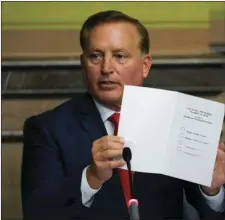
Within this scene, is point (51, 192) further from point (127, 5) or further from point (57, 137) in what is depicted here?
point (127, 5)

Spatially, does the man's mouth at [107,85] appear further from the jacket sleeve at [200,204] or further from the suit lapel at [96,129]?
the jacket sleeve at [200,204]

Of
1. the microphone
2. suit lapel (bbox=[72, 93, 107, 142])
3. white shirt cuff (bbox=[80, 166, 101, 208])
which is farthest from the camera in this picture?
suit lapel (bbox=[72, 93, 107, 142])

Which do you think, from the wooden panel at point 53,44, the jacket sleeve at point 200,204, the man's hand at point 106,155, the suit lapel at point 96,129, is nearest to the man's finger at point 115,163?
the man's hand at point 106,155

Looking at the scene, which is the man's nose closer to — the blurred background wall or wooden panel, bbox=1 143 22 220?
the blurred background wall

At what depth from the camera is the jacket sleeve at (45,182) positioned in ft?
2.95

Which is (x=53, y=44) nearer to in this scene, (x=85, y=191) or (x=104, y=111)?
(x=104, y=111)

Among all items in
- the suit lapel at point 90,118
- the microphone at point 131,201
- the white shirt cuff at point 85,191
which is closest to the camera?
the microphone at point 131,201

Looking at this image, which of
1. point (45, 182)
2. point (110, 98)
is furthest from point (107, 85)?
point (45, 182)

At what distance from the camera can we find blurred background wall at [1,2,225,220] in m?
1.07

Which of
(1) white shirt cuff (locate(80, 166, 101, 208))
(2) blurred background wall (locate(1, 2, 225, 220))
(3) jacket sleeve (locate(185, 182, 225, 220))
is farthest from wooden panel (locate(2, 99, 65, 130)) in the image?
(3) jacket sleeve (locate(185, 182, 225, 220))

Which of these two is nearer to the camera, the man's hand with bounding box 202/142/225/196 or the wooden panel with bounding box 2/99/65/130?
the man's hand with bounding box 202/142/225/196

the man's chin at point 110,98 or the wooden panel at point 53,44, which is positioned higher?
the wooden panel at point 53,44

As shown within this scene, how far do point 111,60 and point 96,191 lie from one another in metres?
0.27

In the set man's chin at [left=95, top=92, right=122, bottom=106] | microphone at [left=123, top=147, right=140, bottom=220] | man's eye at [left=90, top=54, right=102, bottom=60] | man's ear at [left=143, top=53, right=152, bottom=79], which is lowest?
microphone at [left=123, top=147, right=140, bottom=220]
